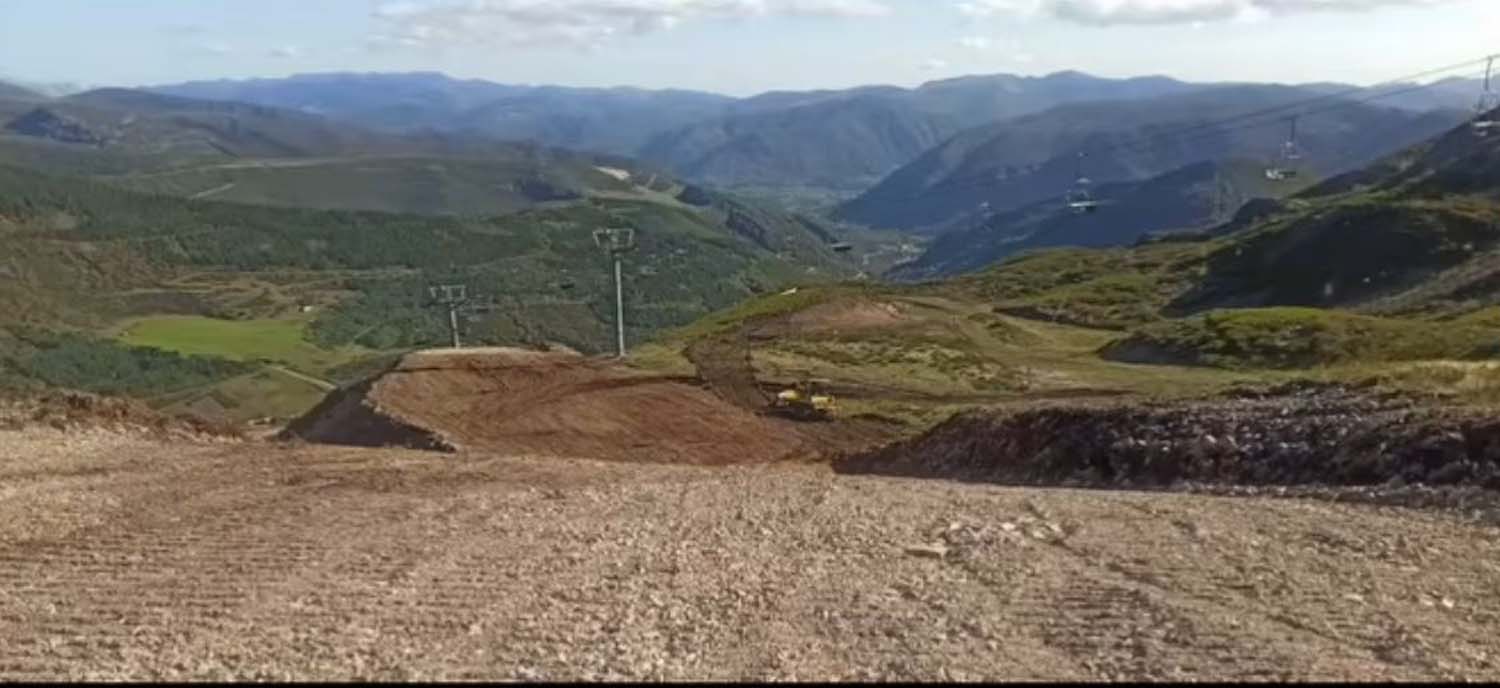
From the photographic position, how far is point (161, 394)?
11838 centimetres

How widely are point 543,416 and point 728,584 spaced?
70.9 ft

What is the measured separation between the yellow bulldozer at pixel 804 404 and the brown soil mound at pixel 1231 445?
11180 mm

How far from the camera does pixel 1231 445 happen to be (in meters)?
20.2

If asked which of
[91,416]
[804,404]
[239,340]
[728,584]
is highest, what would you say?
[728,584]

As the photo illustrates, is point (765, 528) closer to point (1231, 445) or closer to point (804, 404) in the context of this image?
point (1231, 445)

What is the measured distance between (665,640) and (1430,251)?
8072cm

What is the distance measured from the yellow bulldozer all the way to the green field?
98.4 metres

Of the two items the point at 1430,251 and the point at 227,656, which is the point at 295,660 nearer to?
the point at 227,656

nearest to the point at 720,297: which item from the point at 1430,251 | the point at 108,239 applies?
the point at 108,239

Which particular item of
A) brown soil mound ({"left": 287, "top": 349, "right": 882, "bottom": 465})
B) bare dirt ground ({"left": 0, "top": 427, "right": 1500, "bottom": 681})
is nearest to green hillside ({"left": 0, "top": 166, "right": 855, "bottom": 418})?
brown soil mound ({"left": 287, "top": 349, "right": 882, "bottom": 465})

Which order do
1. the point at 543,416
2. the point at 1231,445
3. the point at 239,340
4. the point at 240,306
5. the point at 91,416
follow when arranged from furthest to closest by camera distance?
1. the point at 240,306
2. the point at 239,340
3. the point at 543,416
4. the point at 91,416
5. the point at 1231,445

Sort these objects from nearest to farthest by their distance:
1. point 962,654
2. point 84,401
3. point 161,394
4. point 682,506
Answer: point 962,654, point 682,506, point 84,401, point 161,394

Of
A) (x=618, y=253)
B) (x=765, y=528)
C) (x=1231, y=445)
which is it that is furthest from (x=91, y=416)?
(x=618, y=253)

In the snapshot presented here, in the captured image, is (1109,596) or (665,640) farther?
(1109,596)
